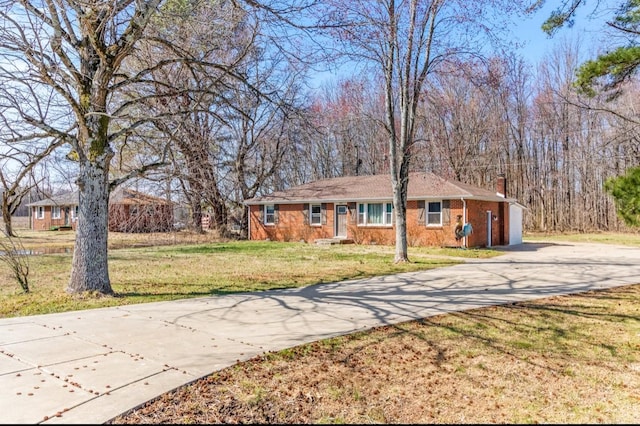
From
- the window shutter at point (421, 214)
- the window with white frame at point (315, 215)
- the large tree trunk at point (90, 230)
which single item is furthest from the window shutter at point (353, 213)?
the large tree trunk at point (90, 230)

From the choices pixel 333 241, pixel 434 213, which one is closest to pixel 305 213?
pixel 333 241

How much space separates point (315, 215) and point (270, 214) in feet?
10.5

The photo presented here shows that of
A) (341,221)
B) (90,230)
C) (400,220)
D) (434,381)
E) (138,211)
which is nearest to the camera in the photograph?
(434,381)

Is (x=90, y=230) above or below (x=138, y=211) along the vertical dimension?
below

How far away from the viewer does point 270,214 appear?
1070 inches

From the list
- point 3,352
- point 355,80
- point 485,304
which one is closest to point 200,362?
point 3,352

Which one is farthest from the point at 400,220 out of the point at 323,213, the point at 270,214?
the point at 270,214

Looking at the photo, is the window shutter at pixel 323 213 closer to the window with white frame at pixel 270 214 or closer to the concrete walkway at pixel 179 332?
the window with white frame at pixel 270 214

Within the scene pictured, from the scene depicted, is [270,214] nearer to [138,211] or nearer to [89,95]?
[138,211]

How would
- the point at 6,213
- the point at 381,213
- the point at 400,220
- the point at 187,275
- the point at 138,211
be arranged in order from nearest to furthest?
the point at 6,213 < the point at 187,275 < the point at 138,211 < the point at 400,220 < the point at 381,213

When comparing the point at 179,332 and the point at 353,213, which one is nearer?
the point at 179,332

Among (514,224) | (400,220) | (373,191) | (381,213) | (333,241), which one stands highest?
(373,191)

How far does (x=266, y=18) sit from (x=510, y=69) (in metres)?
9.72

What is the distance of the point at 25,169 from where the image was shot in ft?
25.9
